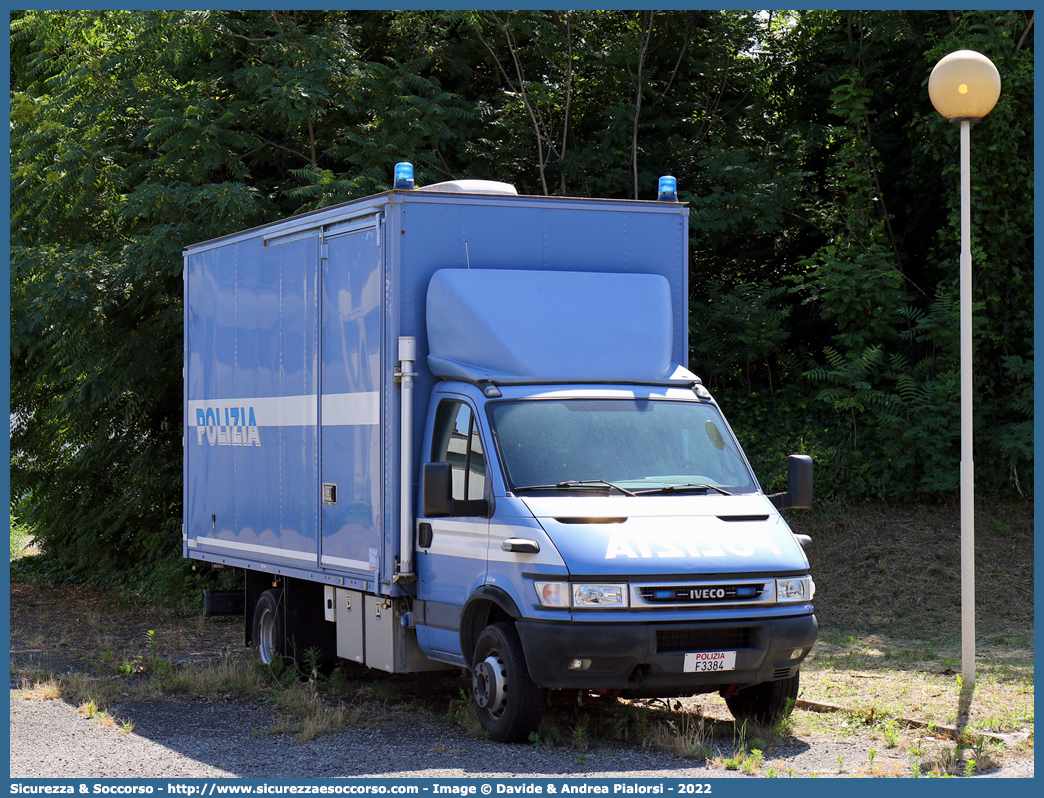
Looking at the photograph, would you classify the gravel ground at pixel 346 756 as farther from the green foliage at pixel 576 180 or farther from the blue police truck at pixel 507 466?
the green foliage at pixel 576 180

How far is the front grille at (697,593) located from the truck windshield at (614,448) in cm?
78

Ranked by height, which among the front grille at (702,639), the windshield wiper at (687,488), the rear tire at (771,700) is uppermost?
the windshield wiper at (687,488)

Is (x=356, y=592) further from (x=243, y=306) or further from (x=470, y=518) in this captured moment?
(x=243, y=306)

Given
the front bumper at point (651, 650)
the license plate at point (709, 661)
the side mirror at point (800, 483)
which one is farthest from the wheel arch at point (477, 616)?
the side mirror at point (800, 483)

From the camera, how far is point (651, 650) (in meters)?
7.82

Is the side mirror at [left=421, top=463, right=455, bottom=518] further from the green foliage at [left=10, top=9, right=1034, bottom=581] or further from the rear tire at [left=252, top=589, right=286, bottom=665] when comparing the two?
the green foliage at [left=10, top=9, right=1034, bottom=581]

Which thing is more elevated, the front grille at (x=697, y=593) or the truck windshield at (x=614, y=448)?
the truck windshield at (x=614, y=448)

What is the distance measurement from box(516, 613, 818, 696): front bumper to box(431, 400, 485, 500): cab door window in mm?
1128

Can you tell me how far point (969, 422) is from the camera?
→ 9.36m

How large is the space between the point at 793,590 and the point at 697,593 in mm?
740

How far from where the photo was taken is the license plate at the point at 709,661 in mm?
7922

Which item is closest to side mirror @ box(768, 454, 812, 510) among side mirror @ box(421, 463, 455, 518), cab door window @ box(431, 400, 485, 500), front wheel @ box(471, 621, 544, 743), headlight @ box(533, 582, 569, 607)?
headlight @ box(533, 582, 569, 607)

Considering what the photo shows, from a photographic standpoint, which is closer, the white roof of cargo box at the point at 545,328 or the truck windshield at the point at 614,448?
the truck windshield at the point at 614,448

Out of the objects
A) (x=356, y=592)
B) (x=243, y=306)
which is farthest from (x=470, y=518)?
(x=243, y=306)
